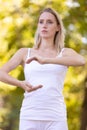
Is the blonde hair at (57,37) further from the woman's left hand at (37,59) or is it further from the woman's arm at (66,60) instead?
the woman's left hand at (37,59)

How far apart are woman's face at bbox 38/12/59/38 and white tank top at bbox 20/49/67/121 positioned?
0.28 m

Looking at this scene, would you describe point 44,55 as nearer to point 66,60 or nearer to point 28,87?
point 66,60

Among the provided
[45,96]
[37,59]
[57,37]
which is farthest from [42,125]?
[57,37]

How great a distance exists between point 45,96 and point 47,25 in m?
0.55

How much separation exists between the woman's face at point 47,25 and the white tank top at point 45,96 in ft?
0.92

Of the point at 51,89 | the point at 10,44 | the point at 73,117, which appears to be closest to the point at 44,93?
the point at 51,89

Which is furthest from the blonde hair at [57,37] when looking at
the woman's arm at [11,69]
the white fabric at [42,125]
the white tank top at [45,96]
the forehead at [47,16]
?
the white fabric at [42,125]

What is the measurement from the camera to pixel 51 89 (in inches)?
130

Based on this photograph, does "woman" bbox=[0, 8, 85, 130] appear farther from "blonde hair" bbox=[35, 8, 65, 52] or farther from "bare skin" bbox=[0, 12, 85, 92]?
"blonde hair" bbox=[35, 8, 65, 52]

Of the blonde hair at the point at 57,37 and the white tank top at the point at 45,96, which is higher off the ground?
the blonde hair at the point at 57,37

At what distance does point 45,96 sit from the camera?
330 cm

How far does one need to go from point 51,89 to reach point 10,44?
25.8 feet

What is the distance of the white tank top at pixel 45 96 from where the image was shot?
330 centimetres

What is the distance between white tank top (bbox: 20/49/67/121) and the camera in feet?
10.8
